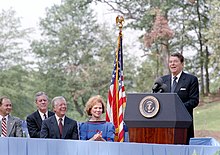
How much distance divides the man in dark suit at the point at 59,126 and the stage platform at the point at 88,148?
0.46 metres

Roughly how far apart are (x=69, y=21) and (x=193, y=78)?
58.2 ft

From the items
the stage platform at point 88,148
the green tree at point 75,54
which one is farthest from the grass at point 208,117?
the stage platform at point 88,148

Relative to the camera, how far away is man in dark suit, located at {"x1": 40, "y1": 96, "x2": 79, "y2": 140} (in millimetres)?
4914

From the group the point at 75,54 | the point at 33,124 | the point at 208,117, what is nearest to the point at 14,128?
the point at 33,124

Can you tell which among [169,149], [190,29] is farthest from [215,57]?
[169,149]

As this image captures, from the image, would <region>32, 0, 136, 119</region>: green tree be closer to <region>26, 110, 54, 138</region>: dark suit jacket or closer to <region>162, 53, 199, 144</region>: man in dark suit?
<region>26, 110, 54, 138</region>: dark suit jacket

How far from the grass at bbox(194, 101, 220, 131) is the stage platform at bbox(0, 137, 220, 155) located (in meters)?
13.2

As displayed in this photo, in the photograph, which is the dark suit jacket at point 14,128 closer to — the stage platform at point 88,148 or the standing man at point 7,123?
the standing man at point 7,123

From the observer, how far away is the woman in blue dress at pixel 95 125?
468 cm

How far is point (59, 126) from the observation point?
4.95 m

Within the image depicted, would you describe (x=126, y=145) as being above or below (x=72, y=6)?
below

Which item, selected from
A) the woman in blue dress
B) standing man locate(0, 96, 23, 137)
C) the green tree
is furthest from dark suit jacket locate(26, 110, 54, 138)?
the green tree

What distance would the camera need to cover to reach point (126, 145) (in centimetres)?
396

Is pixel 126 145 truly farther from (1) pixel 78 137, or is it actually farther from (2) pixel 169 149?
(1) pixel 78 137
